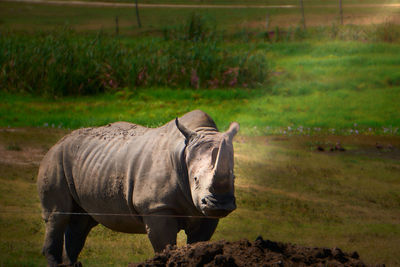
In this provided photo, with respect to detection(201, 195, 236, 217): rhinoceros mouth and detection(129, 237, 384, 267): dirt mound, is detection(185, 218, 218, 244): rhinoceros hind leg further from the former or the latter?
detection(201, 195, 236, 217): rhinoceros mouth

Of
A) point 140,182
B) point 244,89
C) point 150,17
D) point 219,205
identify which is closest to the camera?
point 219,205

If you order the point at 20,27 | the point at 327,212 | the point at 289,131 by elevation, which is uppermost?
the point at 20,27

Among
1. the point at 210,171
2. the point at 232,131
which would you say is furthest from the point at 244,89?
the point at 210,171

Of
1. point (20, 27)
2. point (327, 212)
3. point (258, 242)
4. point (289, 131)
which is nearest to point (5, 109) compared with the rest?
point (20, 27)

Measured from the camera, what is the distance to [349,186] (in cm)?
583

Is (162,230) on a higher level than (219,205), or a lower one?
lower

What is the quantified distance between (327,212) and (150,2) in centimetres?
358

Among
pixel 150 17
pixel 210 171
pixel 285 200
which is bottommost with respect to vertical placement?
pixel 285 200

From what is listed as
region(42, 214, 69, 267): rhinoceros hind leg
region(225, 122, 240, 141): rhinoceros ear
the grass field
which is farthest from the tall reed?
region(225, 122, 240, 141): rhinoceros ear

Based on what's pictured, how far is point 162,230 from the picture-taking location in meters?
3.47

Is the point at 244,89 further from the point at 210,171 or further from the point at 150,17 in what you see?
the point at 210,171

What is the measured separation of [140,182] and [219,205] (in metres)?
0.75

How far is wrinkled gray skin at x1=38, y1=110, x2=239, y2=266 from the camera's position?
314 centimetres

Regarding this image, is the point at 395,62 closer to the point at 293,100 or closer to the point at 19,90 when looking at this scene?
the point at 293,100
